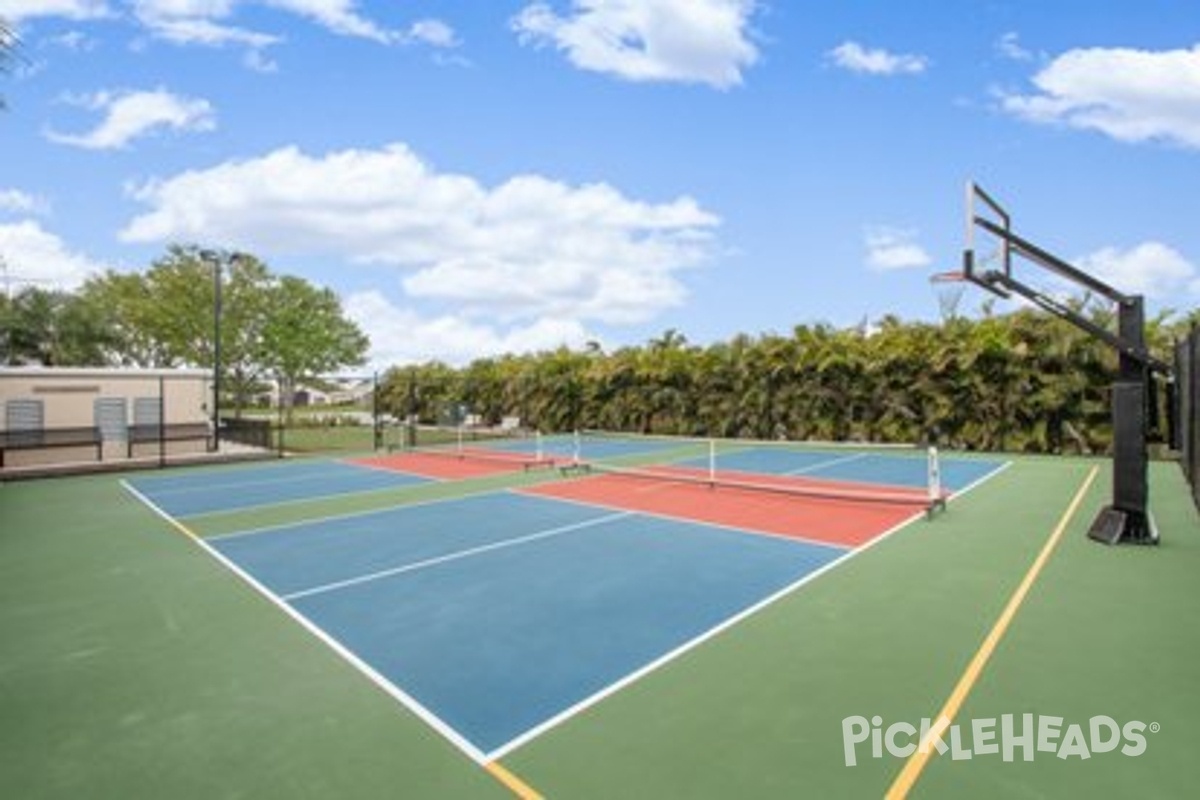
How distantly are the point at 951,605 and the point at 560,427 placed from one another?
1072 inches

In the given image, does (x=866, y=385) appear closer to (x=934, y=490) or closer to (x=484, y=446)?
(x=484, y=446)

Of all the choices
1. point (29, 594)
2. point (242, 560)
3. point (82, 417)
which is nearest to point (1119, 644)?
point (242, 560)

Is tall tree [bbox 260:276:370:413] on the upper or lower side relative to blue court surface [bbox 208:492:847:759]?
upper

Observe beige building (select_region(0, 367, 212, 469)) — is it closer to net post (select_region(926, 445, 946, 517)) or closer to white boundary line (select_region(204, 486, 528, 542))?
white boundary line (select_region(204, 486, 528, 542))

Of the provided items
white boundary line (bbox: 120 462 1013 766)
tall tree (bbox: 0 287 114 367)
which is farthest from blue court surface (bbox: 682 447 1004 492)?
tall tree (bbox: 0 287 114 367)

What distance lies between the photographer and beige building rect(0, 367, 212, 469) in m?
20.7

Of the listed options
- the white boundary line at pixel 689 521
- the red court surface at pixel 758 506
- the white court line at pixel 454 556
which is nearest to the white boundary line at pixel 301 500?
the white boundary line at pixel 689 521

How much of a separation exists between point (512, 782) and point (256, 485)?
13820 millimetres

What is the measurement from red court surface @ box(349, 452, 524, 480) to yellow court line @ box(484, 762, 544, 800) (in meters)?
12.4

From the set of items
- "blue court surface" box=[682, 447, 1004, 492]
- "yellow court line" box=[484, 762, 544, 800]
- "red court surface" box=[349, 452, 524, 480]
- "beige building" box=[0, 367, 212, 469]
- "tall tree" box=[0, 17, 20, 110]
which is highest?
"tall tree" box=[0, 17, 20, 110]

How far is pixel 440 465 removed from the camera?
19.1 m

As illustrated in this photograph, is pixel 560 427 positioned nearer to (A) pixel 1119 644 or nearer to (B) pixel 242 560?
(B) pixel 242 560

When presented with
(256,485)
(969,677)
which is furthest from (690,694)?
(256,485)

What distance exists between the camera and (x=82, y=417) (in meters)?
22.1
